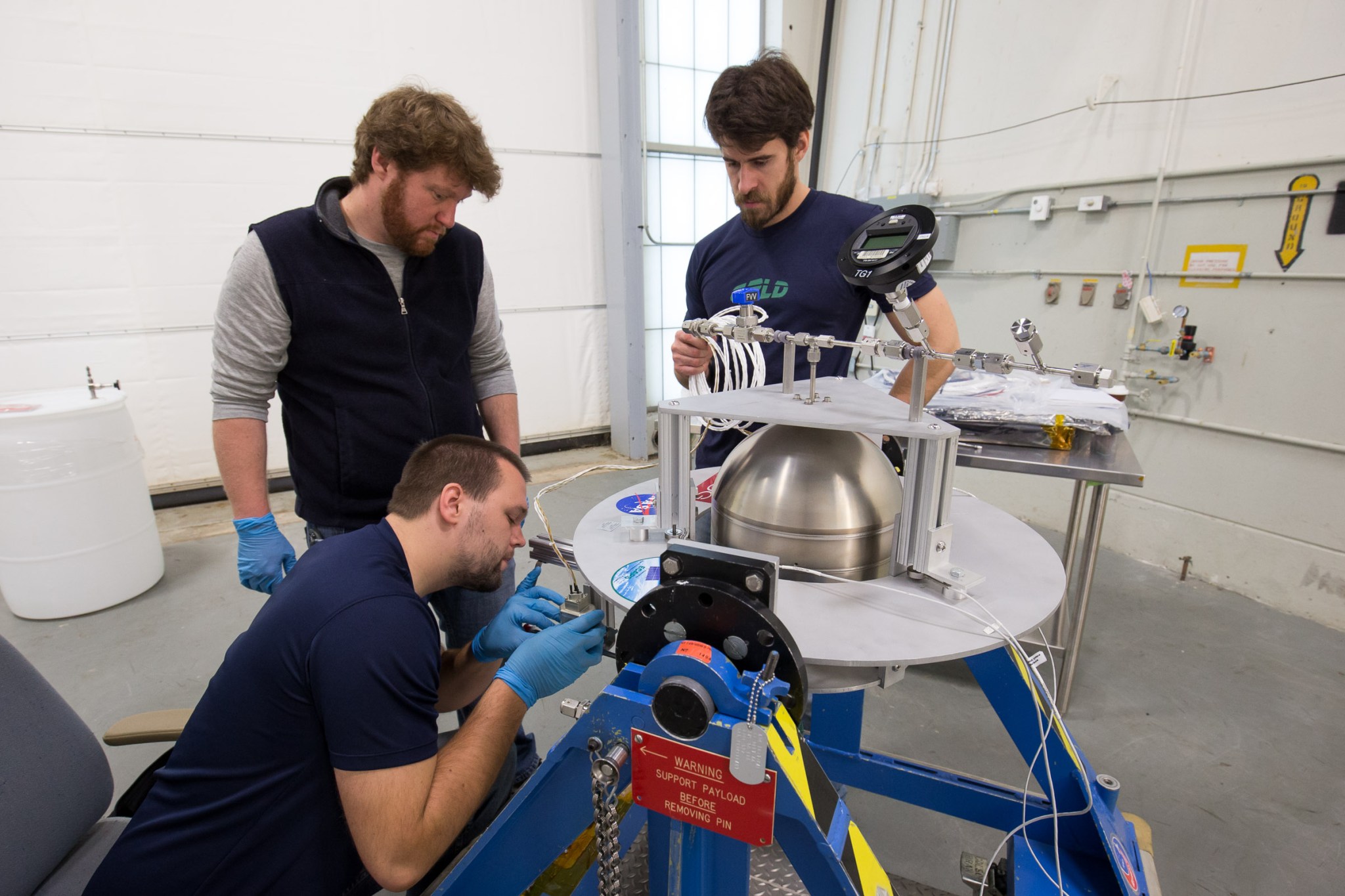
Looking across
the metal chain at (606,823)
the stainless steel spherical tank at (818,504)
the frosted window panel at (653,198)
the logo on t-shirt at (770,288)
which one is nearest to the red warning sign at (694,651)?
the metal chain at (606,823)

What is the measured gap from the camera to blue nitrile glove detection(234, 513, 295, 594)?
1.34 m

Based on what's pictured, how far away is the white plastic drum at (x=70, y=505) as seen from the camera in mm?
2184

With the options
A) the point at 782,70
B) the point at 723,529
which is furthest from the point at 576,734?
the point at 782,70

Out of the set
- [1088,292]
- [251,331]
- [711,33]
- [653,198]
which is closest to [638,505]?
[251,331]

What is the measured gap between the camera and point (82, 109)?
284 centimetres

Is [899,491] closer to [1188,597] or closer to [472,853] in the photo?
[472,853]

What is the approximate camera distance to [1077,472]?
5.51 feet

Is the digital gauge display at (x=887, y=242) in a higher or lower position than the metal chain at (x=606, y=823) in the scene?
higher

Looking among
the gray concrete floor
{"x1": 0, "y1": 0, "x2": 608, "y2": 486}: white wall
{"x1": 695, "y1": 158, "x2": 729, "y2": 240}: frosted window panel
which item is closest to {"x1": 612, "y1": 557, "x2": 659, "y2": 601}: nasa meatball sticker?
the gray concrete floor

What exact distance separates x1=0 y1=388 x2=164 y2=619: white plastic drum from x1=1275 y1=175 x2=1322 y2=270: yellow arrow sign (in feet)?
13.5

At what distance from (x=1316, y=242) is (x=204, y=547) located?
4.41 metres

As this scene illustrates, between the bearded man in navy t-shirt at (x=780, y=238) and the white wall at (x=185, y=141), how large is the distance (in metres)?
2.71

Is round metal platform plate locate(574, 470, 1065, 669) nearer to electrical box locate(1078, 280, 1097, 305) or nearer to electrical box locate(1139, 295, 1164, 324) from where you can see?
electrical box locate(1139, 295, 1164, 324)

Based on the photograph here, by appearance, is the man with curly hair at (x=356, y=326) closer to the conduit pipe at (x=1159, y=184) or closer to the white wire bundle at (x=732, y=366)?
the white wire bundle at (x=732, y=366)
